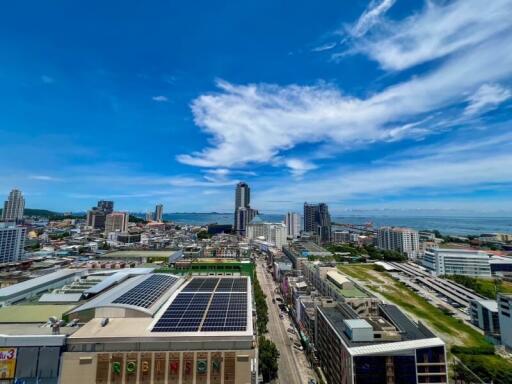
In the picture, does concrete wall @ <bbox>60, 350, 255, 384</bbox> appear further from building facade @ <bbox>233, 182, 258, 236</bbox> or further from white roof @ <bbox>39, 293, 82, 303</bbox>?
building facade @ <bbox>233, 182, 258, 236</bbox>

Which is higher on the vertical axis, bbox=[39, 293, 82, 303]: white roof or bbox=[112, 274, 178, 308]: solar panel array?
bbox=[112, 274, 178, 308]: solar panel array

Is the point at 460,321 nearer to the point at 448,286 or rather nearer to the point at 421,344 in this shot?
the point at 448,286

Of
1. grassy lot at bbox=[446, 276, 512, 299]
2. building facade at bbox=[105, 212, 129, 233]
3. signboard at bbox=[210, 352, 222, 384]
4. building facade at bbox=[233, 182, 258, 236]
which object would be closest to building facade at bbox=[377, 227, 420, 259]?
grassy lot at bbox=[446, 276, 512, 299]

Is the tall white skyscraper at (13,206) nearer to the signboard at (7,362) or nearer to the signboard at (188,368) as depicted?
the signboard at (7,362)

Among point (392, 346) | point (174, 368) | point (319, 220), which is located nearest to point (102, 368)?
point (174, 368)

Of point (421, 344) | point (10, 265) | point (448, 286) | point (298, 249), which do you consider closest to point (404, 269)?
point (448, 286)

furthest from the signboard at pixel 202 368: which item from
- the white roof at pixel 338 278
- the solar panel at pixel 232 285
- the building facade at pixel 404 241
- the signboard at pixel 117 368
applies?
the building facade at pixel 404 241

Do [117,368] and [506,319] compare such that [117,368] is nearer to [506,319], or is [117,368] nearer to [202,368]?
[202,368]
